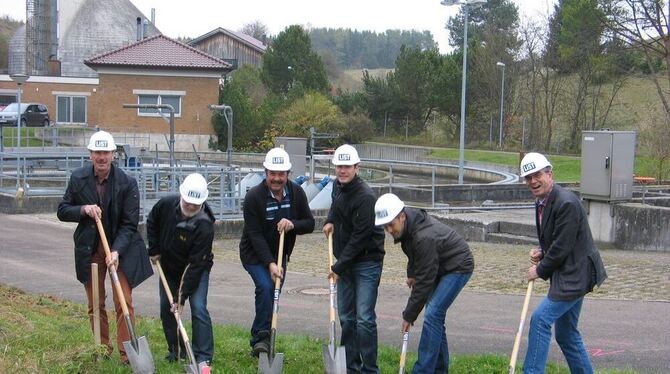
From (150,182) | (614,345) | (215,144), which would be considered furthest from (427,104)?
(614,345)

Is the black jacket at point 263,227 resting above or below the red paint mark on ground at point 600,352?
above

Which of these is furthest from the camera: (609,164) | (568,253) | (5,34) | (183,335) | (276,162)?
(5,34)

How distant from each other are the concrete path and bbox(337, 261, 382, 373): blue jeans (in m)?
1.37

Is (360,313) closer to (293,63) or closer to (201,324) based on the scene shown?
(201,324)

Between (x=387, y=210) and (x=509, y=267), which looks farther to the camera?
(x=509, y=267)

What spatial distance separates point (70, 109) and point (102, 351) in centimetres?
5141

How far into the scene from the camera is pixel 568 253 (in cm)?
671

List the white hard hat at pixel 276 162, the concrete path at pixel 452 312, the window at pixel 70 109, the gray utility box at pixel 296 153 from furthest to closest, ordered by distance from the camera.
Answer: the window at pixel 70 109, the gray utility box at pixel 296 153, the concrete path at pixel 452 312, the white hard hat at pixel 276 162

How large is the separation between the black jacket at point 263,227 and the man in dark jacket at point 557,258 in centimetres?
220

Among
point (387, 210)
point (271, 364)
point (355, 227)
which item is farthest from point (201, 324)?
point (387, 210)

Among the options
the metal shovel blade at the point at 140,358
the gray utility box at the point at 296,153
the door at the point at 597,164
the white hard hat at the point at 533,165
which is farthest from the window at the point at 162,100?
the white hard hat at the point at 533,165

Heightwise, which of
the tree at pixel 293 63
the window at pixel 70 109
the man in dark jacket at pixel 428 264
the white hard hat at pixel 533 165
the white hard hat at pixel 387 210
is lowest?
the man in dark jacket at pixel 428 264

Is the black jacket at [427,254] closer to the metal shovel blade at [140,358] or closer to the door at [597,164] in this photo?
the metal shovel blade at [140,358]

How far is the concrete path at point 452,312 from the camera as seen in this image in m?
8.86
